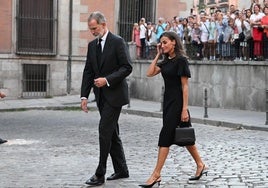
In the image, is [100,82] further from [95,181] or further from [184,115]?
[95,181]

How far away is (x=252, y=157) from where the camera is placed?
9695 mm

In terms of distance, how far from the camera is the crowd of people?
1781cm

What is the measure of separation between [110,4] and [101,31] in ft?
62.5

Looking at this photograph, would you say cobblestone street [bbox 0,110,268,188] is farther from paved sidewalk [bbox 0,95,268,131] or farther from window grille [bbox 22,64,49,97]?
window grille [bbox 22,64,49,97]

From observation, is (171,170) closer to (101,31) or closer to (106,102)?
(106,102)

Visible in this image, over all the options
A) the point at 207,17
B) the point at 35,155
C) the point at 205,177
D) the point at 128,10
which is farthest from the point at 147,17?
the point at 205,177

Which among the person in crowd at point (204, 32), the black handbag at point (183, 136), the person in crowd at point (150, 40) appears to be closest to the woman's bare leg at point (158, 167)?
the black handbag at point (183, 136)

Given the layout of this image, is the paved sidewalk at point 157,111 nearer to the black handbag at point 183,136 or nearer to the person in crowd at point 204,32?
the person in crowd at point 204,32

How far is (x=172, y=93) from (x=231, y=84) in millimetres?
11994

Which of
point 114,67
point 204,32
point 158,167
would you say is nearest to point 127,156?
point 158,167

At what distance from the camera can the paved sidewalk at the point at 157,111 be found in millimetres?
15238

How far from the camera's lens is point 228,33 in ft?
61.9

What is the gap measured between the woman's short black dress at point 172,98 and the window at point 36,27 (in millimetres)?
17799

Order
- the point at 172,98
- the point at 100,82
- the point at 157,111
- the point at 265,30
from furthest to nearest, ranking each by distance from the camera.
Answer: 1. the point at 157,111
2. the point at 265,30
3. the point at 172,98
4. the point at 100,82
